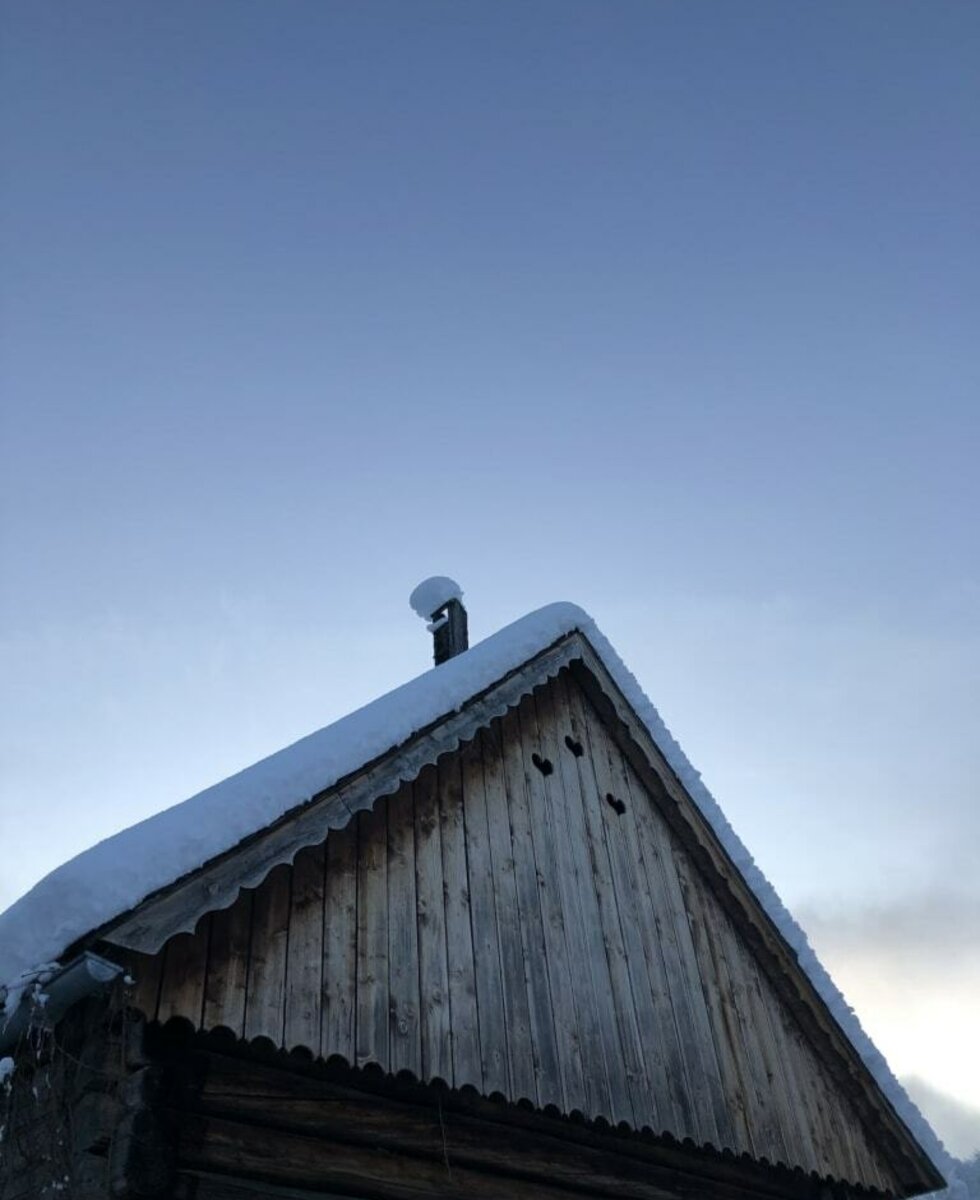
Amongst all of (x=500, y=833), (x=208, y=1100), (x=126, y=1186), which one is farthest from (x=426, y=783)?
(x=126, y=1186)

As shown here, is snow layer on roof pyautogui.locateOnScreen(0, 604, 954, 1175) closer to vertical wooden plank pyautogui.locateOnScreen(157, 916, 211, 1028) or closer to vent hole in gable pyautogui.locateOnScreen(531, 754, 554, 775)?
vertical wooden plank pyautogui.locateOnScreen(157, 916, 211, 1028)

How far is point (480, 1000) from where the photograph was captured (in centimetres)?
499

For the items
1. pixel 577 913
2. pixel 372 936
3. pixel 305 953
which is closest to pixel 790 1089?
pixel 577 913

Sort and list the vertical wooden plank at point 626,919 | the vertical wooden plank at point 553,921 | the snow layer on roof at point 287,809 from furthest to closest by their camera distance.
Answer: the vertical wooden plank at point 626,919
the vertical wooden plank at point 553,921
the snow layer on roof at point 287,809

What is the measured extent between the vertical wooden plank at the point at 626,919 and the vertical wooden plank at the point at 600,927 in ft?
0.04

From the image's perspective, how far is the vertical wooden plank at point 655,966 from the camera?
5.86 meters

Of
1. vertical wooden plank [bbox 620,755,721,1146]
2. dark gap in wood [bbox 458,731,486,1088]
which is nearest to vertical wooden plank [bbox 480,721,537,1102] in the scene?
dark gap in wood [bbox 458,731,486,1088]

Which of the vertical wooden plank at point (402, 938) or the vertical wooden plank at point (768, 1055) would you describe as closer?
the vertical wooden plank at point (402, 938)

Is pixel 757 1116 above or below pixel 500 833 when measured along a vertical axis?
below

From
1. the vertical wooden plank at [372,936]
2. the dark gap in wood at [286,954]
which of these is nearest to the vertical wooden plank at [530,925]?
the vertical wooden plank at [372,936]

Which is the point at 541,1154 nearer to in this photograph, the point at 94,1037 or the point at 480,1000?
the point at 480,1000

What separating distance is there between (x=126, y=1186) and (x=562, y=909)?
9.88ft

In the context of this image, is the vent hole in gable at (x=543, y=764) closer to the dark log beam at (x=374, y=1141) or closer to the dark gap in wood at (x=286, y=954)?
the dark log beam at (x=374, y=1141)

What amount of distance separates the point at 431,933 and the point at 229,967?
51.0 inches
